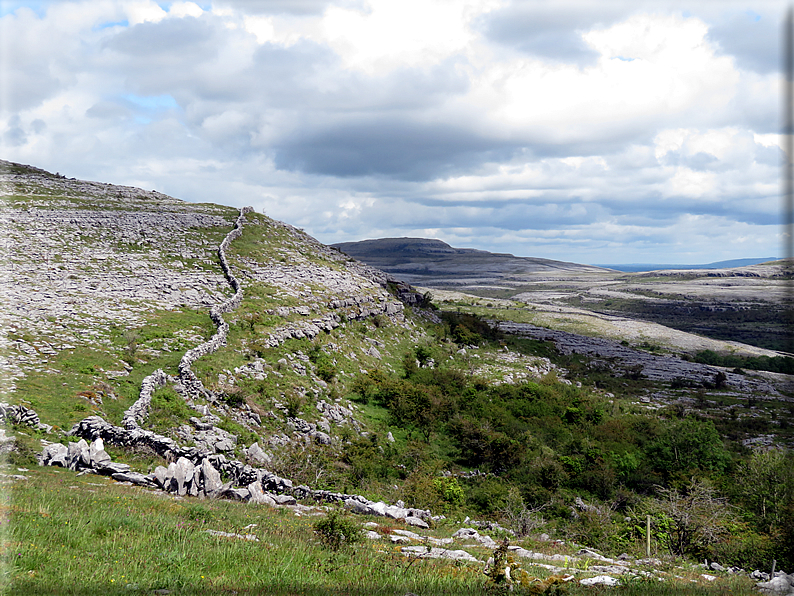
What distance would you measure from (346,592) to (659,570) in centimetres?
1019

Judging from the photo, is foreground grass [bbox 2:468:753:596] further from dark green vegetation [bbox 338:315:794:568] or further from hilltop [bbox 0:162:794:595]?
dark green vegetation [bbox 338:315:794:568]

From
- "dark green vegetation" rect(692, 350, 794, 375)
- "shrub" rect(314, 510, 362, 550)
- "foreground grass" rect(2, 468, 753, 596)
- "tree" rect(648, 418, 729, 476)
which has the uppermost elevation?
"foreground grass" rect(2, 468, 753, 596)

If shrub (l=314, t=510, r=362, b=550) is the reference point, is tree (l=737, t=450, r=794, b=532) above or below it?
below

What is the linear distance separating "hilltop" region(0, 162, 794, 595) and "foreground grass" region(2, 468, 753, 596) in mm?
70

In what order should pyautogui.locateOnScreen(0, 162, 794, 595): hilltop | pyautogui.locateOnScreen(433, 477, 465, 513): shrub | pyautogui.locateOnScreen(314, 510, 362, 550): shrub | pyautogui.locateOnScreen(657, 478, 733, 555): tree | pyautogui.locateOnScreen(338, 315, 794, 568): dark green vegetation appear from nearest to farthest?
pyautogui.locateOnScreen(0, 162, 794, 595): hilltop, pyautogui.locateOnScreen(314, 510, 362, 550): shrub, pyautogui.locateOnScreen(657, 478, 733, 555): tree, pyautogui.locateOnScreen(338, 315, 794, 568): dark green vegetation, pyautogui.locateOnScreen(433, 477, 465, 513): shrub

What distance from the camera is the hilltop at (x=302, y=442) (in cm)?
1071

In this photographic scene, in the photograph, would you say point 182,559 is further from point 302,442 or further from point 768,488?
point 768,488

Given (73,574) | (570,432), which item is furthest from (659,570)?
(570,432)

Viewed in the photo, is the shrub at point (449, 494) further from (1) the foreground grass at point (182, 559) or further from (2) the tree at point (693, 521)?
(1) the foreground grass at point (182, 559)

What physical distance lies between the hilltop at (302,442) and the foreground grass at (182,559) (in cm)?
7

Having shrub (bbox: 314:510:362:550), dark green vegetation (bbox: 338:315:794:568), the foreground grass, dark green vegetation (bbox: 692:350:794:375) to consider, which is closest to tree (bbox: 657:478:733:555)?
dark green vegetation (bbox: 338:315:794:568)

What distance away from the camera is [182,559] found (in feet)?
31.5

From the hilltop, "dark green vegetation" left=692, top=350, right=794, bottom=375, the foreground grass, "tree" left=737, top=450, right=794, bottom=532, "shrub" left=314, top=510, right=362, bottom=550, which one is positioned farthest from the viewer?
"dark green vegetation" left=692, top=350, right=794, bottom=375

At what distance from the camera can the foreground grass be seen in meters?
8.48
